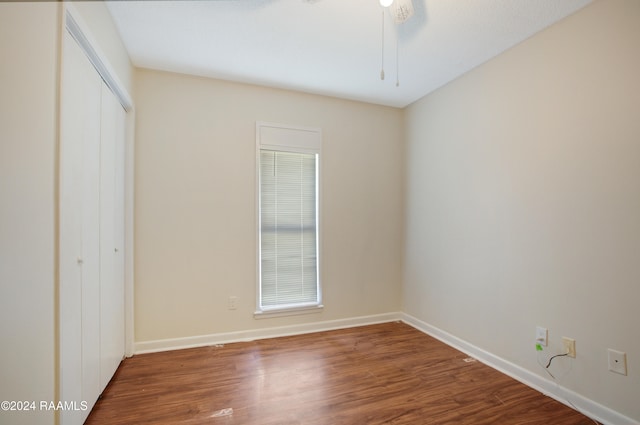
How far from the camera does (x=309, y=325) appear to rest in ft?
8.82

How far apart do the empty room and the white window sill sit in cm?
3

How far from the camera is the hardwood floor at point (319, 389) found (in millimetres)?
1510

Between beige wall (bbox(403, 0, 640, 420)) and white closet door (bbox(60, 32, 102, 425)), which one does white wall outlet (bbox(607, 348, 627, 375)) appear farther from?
white closet door (bbox(60, 32, 102, 425))

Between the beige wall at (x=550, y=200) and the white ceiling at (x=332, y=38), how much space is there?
242 millimetres

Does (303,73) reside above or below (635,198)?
above

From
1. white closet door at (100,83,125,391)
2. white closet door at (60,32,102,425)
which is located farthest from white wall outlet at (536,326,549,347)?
white closet door at (100,83,125,391)

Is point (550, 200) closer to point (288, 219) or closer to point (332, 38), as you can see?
point (332, 38)

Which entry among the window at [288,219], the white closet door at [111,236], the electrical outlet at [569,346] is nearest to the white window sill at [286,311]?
the window at [288,219]

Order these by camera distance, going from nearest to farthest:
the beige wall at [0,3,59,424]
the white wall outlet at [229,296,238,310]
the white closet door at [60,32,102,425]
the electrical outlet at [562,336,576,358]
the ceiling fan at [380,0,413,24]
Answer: the beige wall at [0,3,59,424], the white closet door at [60,32,102,425], the ceiling fan at [380,0,413,24], the electrical outlet at [562,336,576,358], the white wall outlet at [229,296,238,310]

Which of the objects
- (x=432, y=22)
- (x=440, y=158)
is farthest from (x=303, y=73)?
(x=440, y=158)

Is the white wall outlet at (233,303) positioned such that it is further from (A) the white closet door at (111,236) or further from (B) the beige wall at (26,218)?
(B) the beige wall at (26,218)

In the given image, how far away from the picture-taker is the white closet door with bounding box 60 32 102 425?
1.00 meters

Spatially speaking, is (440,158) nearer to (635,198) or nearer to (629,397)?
(635,198)

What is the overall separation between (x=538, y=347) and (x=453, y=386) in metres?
0.58
